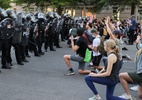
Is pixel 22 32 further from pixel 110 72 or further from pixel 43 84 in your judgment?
pixel 110 72

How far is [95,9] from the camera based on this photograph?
33531mm

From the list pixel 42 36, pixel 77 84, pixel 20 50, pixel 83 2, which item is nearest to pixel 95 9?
pixel 83 2

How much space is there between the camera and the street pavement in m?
5.92

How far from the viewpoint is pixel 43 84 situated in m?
6.87

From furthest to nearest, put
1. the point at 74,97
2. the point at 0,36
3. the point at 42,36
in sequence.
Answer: the point at 42,36 → the point at 0,36 → the point at 74,97

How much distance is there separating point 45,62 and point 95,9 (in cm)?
2448

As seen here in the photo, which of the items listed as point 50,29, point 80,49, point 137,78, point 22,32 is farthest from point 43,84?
point 50,29

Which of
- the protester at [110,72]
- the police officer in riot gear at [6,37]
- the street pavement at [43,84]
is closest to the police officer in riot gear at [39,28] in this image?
the street pavement at [43,84]

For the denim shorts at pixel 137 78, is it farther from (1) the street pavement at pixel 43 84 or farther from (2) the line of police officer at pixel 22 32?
(2) the line of police officer at pixel 22 32

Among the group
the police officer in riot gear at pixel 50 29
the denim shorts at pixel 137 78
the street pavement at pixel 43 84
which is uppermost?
the police officer in riot gear at pixel 50 29

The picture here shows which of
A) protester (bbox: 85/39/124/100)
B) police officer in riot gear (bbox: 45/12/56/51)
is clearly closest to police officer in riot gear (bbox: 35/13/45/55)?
police officer in riot gear (bbox: 45/12/56/51)

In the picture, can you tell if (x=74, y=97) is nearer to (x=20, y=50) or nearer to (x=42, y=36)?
(x=20, y=50)

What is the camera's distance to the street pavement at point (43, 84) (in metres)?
5.92

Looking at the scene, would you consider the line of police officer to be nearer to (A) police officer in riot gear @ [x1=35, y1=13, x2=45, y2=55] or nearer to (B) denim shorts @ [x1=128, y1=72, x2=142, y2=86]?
(A) police officer in riot gear @ [x1=35, y1=13, x2=45, y2=55]
